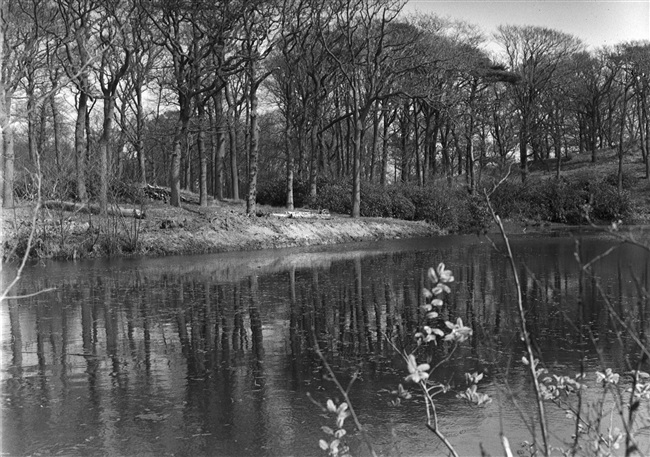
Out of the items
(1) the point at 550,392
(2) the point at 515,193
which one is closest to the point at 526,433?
(1) the point at 550,392

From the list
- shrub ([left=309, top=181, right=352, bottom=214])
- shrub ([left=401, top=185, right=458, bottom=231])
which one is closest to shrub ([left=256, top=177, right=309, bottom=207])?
shrub ([left=309, top=181, right=352, bottom=214])

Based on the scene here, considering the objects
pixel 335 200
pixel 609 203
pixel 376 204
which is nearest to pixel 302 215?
pixel 335 200

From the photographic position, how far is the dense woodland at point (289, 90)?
1023 inches

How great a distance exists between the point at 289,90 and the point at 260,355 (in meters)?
31.2

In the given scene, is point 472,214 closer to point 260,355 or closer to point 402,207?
point 402,207

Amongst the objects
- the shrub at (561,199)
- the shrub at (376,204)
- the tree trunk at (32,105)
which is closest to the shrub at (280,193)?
the shrub at (376,204)

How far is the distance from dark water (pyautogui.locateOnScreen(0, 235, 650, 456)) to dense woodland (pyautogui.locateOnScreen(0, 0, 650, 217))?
24.2ft

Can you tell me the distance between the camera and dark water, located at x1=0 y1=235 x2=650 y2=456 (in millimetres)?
5574

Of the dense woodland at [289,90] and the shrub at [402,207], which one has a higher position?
the dense woodland at [289,90]

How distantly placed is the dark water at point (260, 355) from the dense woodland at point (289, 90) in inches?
290

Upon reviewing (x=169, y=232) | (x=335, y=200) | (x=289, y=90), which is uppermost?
(x=289, y=90)

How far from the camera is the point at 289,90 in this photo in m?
38.3

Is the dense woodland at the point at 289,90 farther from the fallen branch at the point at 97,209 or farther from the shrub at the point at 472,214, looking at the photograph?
the shrub at the point at 472,214

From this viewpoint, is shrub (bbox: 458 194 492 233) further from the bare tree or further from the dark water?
the dark water
